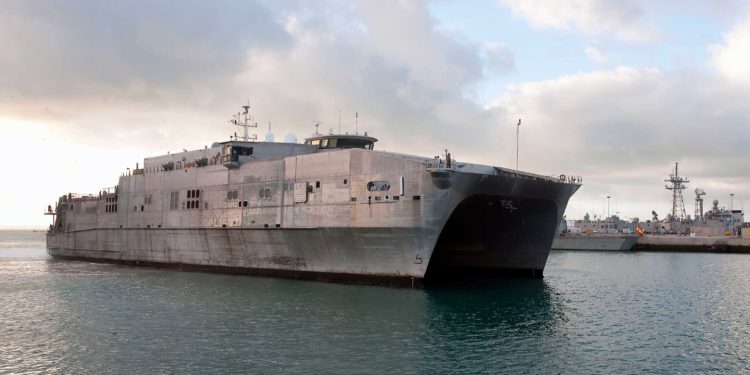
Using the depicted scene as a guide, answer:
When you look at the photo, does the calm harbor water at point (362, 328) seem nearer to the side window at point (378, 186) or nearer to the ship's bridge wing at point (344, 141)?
the side window at point (378, 186)

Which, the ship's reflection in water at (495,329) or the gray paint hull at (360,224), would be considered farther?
the gray paint hull at (360,224)

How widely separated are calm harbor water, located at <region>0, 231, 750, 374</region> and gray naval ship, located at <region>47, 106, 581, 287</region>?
2.13 metres

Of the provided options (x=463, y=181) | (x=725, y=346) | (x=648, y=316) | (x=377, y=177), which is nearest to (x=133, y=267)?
(x=377, y=177)

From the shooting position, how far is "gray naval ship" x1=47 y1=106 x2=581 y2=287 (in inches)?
1164

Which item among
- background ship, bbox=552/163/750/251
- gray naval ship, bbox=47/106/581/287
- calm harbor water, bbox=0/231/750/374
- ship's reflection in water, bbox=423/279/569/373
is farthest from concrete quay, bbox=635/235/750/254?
ship's reflection in water, bbox=423/279/569/373

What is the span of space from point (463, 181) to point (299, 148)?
15357 mm

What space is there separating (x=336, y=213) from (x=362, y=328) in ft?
36.9

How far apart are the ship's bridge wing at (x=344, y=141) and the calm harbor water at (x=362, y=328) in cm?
1026

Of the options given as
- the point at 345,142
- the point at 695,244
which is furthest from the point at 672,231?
the point at 345,142

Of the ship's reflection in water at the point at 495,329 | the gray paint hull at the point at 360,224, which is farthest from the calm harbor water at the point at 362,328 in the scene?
the gray paint hull at the point at 360,224

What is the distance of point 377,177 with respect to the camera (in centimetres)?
3056

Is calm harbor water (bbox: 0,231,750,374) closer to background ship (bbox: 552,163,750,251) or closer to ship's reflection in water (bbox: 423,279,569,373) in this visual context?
ship's reflection in water (bbox: 423,279,569,373)

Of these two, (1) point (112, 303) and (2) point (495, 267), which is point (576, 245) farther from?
(1) point (112, 303)

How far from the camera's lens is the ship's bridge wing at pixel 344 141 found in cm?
3841
